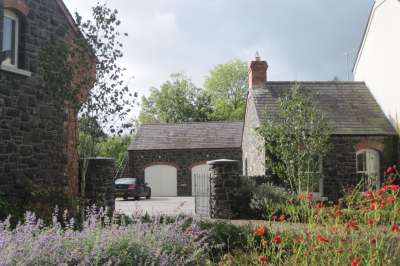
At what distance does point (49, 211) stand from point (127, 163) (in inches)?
886

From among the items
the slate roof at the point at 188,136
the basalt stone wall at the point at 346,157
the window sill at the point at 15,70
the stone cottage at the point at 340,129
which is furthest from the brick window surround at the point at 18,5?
the slate roof at the point at 188,136

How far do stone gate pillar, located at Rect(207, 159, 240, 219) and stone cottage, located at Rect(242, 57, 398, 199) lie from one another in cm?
436

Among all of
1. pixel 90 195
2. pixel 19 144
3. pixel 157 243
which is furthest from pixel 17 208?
pixel 157 243

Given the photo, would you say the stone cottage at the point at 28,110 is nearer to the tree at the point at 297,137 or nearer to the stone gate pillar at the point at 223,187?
the stone gate pillar at the point at 223,187

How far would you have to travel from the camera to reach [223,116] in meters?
50.3

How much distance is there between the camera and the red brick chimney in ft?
69.5

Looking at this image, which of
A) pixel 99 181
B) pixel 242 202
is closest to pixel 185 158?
pixel 242 202

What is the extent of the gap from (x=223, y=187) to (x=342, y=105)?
9.12 metres

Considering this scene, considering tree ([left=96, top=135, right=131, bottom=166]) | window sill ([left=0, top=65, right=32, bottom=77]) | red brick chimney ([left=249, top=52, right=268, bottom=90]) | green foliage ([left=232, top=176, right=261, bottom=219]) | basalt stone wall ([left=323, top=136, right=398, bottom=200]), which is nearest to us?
window sill ([left=0, top=65, right=32, bottom=77])

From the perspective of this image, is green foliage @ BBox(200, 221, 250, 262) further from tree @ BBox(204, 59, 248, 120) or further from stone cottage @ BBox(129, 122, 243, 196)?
tree @ BBox(204, 59, 248, 120)

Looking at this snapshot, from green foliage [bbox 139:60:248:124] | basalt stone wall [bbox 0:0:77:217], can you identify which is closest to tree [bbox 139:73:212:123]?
green foliage [bbox 139:60:248:124]

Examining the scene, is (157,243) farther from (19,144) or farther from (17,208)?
(19,144)

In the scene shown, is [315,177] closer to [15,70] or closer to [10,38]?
[15,70]

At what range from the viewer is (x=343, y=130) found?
19.1m
